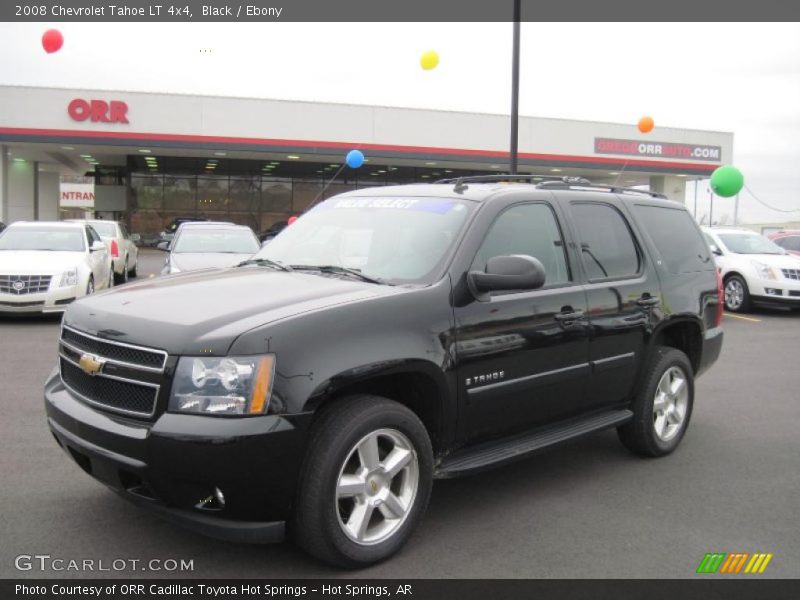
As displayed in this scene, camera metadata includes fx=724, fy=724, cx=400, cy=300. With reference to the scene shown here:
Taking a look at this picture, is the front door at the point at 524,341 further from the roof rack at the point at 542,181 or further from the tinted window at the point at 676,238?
the tinted window at the point at 676,238

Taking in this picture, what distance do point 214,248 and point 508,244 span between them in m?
9.80

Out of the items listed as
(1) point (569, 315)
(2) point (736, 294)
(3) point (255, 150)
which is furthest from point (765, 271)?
(3) point (255, 150)

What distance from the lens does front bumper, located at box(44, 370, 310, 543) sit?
298cm

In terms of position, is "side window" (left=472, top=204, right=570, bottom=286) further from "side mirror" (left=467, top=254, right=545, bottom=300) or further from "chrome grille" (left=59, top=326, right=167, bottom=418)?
"chrome grille" (left=59, top=326, right=167, bottom=418)

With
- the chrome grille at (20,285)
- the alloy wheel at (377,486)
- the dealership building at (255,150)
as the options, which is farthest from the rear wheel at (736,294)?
the dealership building at (255,150)

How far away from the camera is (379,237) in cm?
433

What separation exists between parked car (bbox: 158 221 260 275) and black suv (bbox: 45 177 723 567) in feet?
26.0

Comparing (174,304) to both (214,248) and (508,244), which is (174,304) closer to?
(508,244)

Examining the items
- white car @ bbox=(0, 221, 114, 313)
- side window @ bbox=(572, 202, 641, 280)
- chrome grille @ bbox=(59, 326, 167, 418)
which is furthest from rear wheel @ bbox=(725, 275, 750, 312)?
chrome grille @ bbox=(59, 326, 167, 418)

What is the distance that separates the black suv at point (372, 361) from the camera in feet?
10.0

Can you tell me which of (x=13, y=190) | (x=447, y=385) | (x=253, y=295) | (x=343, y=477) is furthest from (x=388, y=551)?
(x=13, y=190)

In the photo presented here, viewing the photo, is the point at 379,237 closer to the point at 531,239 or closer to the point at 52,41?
the point at 531,239

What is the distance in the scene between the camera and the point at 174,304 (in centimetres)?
347
